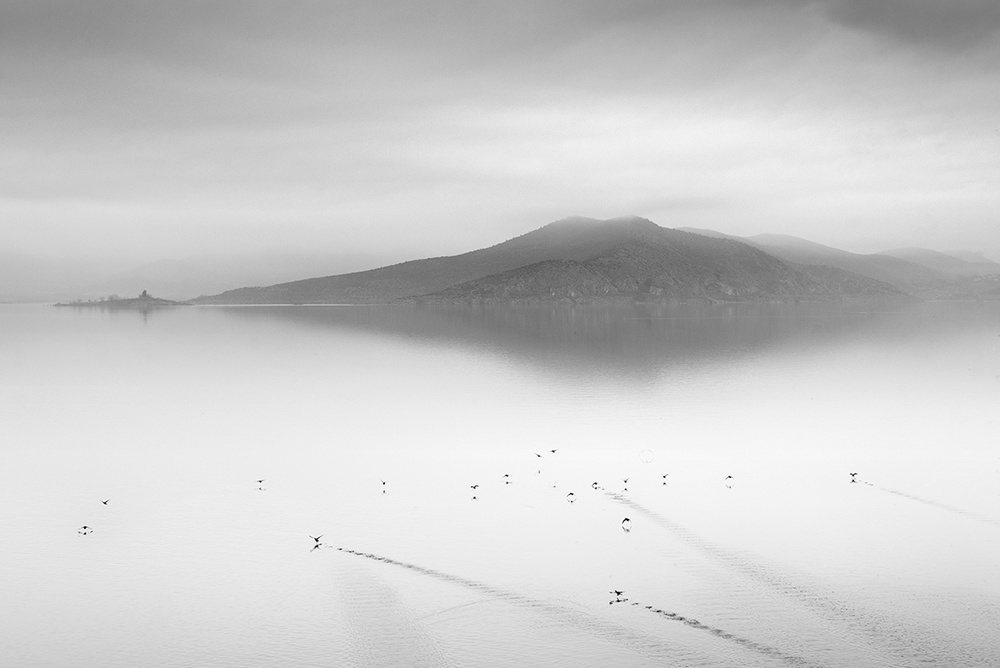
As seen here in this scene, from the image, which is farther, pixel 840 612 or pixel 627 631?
pixel 840 612

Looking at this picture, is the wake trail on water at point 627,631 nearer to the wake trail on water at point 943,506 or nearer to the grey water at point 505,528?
the grey water at point 505,528

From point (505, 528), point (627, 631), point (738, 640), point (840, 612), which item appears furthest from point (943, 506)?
point (627, 631)

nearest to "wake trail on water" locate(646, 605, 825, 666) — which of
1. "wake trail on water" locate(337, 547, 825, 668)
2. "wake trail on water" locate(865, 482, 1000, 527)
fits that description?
"wake trail on water" locate(337, 547, 825, 668)

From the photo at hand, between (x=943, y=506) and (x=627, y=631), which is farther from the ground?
(x=627, y=631)

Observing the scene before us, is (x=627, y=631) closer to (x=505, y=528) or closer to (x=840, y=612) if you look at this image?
(x=840, y=612)

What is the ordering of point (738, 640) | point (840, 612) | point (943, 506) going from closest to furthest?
point (738, 640) → point (840, 612) → point (943, 506)

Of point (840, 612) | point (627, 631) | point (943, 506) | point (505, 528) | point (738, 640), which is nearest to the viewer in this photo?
point (738, 640)
